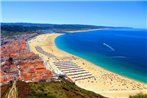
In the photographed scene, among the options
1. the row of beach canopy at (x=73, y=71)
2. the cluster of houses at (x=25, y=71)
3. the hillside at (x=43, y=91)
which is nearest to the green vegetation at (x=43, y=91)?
the hillside at (x=43, y=91)

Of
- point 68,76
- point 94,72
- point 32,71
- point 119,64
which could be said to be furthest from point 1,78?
point 119,64

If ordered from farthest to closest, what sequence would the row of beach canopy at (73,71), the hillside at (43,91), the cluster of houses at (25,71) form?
the row of beach canopy at (73,71), the cluster of houses at (25,71), the hillside at (43,91)

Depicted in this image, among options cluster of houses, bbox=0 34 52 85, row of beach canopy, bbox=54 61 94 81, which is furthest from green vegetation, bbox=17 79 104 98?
row of beach canopy, bbox=54 61 94 81

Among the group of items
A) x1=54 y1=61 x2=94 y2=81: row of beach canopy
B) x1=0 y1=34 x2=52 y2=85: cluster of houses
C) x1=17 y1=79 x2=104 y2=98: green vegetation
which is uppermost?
x1=17 y1=79 x2=104 y2=98: green vegetation

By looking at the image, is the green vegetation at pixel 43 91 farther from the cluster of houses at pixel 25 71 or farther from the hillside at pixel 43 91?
the cluster of houses at pixel 25 71

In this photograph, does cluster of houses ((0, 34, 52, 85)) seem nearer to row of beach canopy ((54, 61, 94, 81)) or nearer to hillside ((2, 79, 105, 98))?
row of beach canopy ((54, 61, 94, 81))

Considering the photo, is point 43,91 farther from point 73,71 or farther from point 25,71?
point 73,71

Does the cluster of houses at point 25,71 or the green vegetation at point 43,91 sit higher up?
the green vegetation at point 43,91

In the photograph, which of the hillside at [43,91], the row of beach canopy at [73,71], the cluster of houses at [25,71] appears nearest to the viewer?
the hillside at [43,91]

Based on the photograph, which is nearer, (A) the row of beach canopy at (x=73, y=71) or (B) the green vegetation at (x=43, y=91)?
(B) the green vegetation at (x=43, y=91)

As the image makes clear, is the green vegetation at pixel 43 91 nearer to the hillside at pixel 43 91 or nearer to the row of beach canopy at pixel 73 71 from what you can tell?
the hillside at pixel 43 91

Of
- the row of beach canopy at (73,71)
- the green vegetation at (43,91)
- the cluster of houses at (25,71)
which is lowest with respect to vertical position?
the row of beach canopy at (73,71)

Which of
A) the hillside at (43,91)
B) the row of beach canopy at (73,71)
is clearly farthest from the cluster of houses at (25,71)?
the hillside at (43,91)
